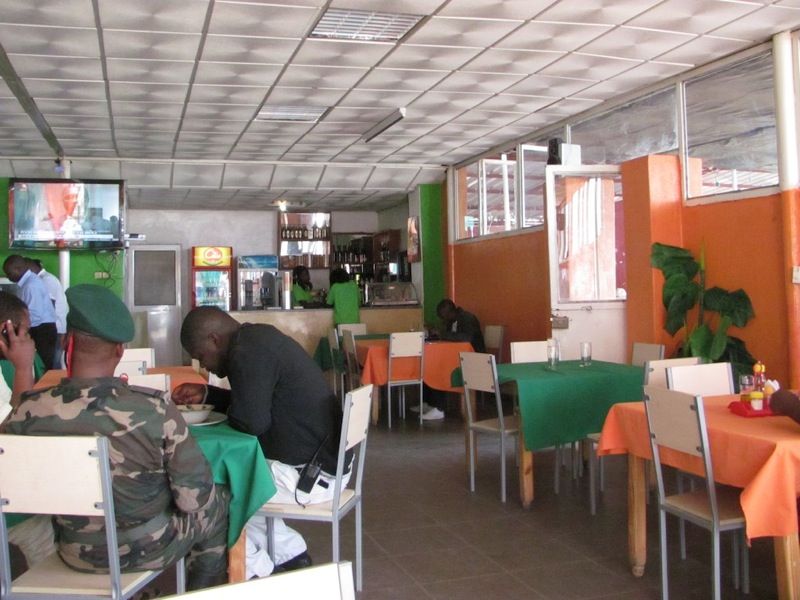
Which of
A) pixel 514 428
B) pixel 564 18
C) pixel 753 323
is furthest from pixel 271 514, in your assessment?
pixel 753 323

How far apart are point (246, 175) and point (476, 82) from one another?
16.1 feet

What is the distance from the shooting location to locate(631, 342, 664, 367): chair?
17.6ft

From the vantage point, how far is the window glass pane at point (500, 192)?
942cm

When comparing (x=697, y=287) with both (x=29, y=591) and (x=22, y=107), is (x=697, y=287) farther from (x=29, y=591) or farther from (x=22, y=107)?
(x=22, y=107)

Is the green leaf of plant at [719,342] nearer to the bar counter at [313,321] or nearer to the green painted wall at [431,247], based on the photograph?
the bar counter at [313,321]

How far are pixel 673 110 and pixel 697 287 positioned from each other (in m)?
1.70

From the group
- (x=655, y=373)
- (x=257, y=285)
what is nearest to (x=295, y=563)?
(x=655, y=373)

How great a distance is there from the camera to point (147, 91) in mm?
6641

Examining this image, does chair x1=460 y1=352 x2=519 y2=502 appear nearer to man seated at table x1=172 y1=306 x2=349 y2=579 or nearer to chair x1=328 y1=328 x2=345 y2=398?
man seated at table x1=172 y1=306 x2=349 y2=579

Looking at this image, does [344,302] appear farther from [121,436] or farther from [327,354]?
[121,436]

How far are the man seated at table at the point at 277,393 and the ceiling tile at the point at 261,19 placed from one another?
2453 millimetres

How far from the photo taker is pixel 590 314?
6.98 m

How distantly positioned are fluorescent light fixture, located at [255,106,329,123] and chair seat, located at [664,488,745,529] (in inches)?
213

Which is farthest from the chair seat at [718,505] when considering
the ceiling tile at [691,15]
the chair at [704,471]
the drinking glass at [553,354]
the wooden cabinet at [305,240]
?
the wooden cabinet at [305,240]
